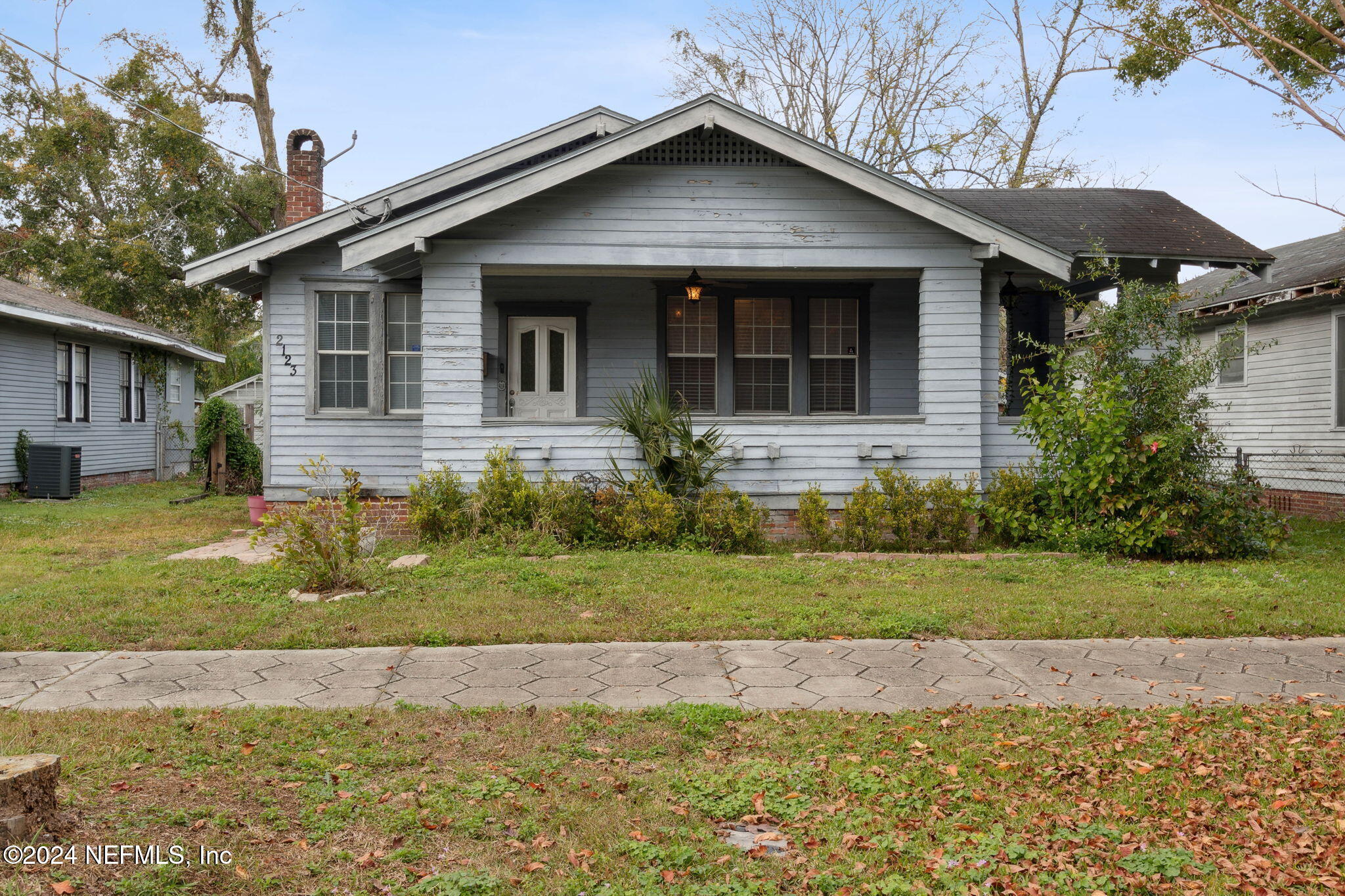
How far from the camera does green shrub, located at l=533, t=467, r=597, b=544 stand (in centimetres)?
948

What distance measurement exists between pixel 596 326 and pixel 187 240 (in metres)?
21.0

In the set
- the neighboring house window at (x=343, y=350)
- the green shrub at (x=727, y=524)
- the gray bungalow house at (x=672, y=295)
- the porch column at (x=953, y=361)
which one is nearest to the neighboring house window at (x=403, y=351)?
the gray bungalow house at (x=672, y=295)

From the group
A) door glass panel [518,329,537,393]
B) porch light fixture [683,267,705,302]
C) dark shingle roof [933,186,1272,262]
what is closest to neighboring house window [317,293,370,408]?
door glass panel [518,329,537,393]

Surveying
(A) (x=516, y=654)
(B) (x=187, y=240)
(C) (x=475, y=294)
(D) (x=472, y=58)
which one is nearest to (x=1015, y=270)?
(C) (x=475, y=294)

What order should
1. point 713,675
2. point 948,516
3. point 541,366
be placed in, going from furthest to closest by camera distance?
point 541,366
point 948,516
point 713,675

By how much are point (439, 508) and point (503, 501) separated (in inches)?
26.5

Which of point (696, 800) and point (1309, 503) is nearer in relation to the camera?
point (696, 800)

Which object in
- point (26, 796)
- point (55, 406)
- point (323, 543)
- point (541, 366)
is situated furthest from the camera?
point (55, 406)

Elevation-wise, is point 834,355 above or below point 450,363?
above

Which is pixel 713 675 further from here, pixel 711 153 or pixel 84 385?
pixel 84 385

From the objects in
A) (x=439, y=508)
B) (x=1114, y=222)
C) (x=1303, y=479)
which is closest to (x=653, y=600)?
(x=439, y=508)

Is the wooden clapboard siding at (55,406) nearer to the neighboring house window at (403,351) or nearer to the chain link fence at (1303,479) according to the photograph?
the neighboring house window at (403,351)

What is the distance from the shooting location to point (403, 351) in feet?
38.3

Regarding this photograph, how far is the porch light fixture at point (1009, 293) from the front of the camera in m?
11.6
